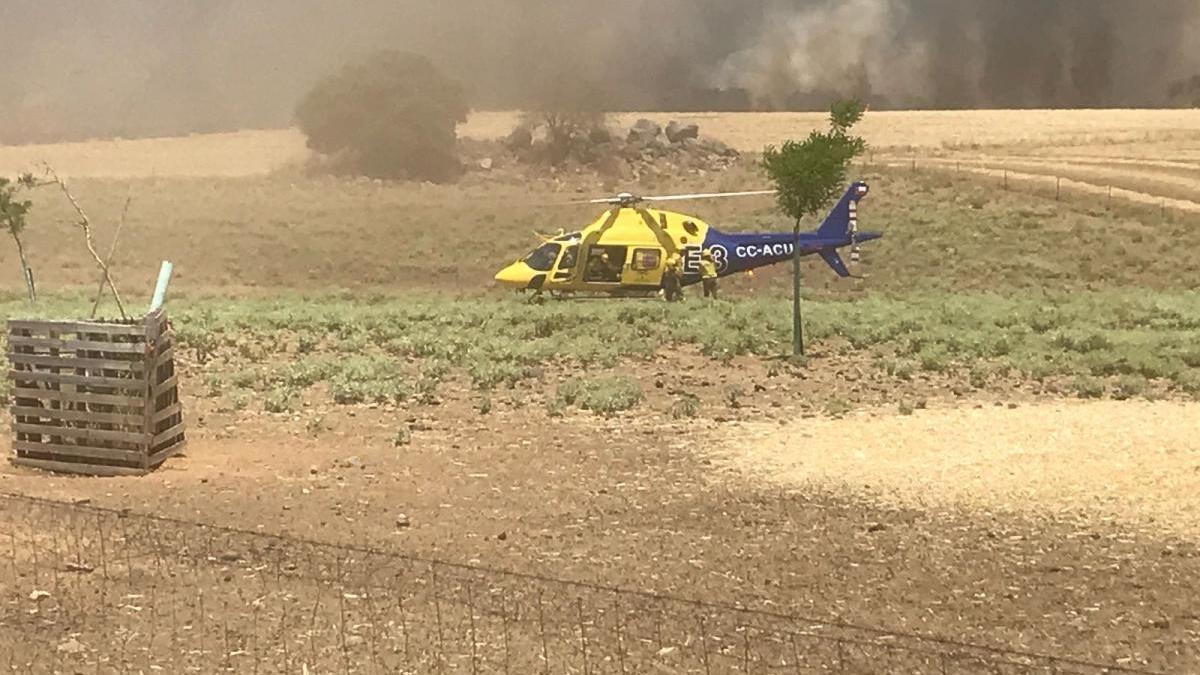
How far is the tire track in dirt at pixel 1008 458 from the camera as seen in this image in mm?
9711

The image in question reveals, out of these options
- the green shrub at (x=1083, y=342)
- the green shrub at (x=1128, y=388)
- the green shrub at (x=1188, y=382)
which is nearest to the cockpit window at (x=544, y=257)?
the green shrub at (x=1083, y=342)

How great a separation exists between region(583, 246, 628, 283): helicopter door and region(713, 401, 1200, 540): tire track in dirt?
12627 mm

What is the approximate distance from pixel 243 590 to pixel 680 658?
266cm

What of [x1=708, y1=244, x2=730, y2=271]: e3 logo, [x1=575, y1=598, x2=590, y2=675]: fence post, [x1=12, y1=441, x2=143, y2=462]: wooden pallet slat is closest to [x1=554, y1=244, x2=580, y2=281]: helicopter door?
[x1=708, y1=244, x2=730, y2=271]: e3 logo

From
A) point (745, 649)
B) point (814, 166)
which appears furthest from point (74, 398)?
point (814, 166)

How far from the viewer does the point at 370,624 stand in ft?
22.5

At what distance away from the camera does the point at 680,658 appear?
6.40 meters

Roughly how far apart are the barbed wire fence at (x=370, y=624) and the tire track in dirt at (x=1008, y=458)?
128 inches

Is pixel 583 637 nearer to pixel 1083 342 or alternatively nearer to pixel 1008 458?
pixel 1008 458

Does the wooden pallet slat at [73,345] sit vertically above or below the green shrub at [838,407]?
above

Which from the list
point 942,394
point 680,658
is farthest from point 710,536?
point 942,394

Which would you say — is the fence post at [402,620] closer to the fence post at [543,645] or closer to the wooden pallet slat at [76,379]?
the fence post at [543,645]

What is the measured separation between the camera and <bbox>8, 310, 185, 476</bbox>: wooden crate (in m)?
10.7

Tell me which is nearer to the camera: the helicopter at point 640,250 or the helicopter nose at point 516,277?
the helicopter at point 640,250
